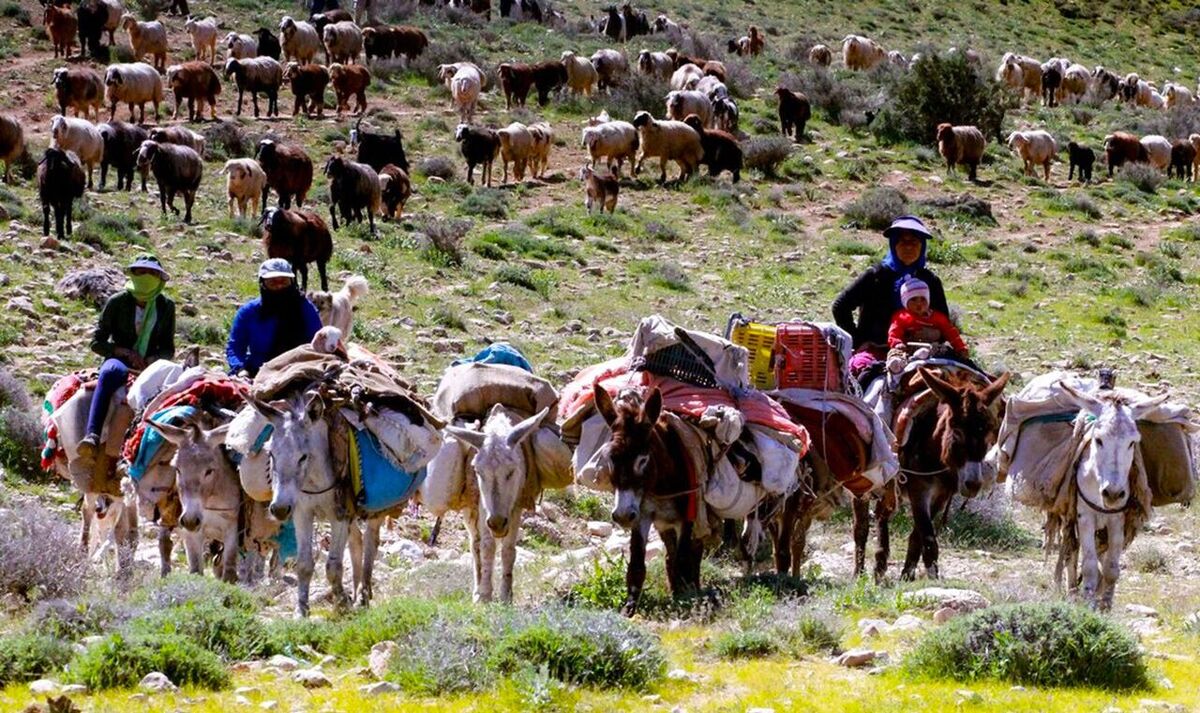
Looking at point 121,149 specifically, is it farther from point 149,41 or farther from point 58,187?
point 149,41

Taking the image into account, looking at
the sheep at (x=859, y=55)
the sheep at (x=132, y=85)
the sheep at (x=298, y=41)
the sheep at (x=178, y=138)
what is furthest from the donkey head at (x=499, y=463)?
the sheep at (x=859, y=55)

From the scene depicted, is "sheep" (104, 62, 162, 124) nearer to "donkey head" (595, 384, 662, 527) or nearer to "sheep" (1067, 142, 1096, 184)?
"sheep" (1067, 142, 1096, 184)

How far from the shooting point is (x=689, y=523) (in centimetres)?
999

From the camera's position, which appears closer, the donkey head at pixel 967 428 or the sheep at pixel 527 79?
the donkey head at pixel 967 428

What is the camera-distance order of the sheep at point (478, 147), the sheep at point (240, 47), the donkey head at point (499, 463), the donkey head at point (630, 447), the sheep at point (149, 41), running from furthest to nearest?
the sheep at point (240, 47) → the sheep at point (149, 41) → the sheep at point (478, 147) → the donkey head at point (499, 463) → the donkey head at point (630, 447)

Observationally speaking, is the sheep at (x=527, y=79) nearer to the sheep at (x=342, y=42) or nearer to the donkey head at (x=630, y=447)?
the sheep at (x=342, y=42)

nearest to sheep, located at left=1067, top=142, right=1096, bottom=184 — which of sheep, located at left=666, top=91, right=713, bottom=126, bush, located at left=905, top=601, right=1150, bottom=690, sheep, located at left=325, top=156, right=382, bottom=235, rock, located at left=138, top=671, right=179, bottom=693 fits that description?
sheep, located at left=666, top=91, right=713, bottom=126

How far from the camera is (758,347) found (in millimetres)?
11938

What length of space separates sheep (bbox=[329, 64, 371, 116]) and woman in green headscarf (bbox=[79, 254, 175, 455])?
27390 mm

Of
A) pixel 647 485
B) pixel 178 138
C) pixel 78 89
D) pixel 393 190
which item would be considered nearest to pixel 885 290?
pixel 647 485

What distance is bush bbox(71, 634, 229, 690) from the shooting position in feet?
24.4

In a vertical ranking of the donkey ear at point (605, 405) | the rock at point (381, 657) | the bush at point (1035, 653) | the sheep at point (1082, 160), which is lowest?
the sheep at point (1082, 160)

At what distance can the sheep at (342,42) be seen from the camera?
43.5 metres

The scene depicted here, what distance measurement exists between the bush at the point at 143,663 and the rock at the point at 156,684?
0.40 feet
